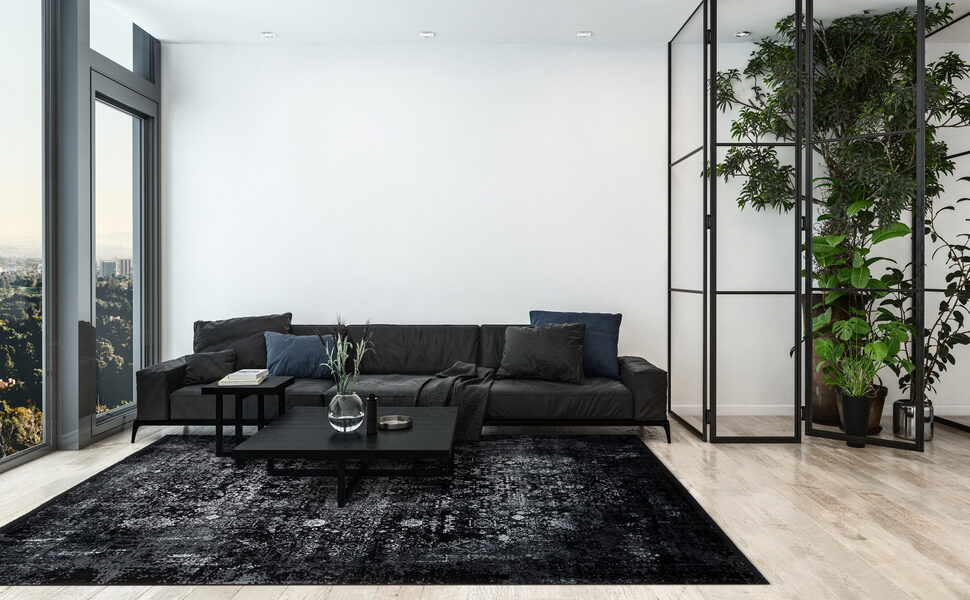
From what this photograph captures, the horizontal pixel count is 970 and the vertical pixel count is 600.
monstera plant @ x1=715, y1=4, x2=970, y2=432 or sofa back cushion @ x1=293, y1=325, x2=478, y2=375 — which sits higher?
monstera plant @ x1=715, y1=4, x2=970, y2=432

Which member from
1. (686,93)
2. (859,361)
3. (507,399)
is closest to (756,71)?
(686,93)

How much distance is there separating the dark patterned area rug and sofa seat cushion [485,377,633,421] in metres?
0.50

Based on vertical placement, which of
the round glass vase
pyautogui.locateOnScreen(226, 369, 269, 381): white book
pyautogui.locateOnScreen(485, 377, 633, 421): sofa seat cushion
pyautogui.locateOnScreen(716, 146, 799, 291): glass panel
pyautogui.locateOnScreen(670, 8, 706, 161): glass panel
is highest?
pyautogui.locateOnScreen(670, 8, 706, 161): glass panel

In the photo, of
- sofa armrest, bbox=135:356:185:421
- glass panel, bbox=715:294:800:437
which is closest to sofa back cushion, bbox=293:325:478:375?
sofa armrest, bbox=135:356:185:421

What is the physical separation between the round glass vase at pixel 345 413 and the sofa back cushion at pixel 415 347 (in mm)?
1602

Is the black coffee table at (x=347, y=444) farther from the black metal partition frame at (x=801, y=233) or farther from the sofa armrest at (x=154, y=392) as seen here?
the black metal partition frame at (x=801, y=233)

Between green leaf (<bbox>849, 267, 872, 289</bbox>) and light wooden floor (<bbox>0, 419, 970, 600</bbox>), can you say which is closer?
light wooden floor (<bbox>0, 419, 970, 600</bbox>)

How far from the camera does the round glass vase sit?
316cm

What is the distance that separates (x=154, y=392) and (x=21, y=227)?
4.24 ft

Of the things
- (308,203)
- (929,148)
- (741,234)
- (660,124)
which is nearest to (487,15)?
(660,124)

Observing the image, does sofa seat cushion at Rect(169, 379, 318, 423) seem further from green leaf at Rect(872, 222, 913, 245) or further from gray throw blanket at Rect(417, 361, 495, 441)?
green leaf at Rect(872, 222, 913, 245)

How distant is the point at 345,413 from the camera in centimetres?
316

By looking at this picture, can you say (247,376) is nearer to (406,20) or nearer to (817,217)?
(406,20)

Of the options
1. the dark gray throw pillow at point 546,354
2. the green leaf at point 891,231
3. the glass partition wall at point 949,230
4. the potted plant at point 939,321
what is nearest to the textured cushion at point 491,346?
the dark gray throw pillow at point 546,354
